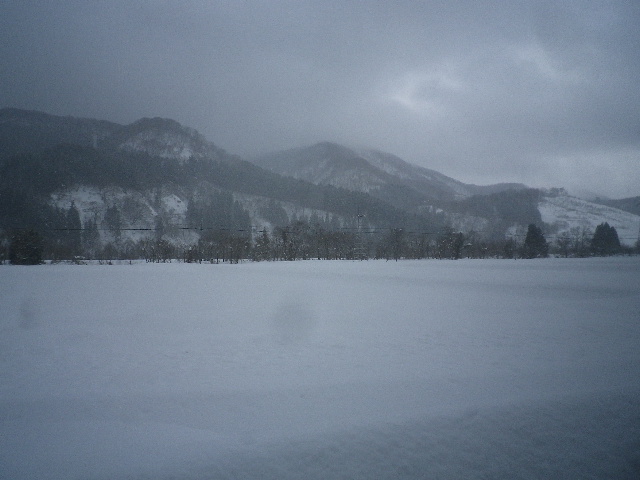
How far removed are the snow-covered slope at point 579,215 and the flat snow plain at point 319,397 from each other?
131m

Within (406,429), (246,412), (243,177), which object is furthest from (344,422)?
(243,177)

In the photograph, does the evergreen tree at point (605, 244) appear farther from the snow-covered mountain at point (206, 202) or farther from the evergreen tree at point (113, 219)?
the evergreen tree at point (113, 219)

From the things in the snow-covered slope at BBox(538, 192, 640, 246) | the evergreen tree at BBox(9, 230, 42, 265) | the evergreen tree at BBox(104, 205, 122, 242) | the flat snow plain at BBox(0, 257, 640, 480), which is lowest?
the flat snow plain at BBox(0, 257, 640, 480)

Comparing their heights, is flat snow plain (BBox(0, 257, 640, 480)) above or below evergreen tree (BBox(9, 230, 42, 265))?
below

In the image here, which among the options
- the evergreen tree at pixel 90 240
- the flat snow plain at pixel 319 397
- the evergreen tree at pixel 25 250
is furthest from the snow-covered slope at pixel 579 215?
the evergreen tree at pixel 90 240

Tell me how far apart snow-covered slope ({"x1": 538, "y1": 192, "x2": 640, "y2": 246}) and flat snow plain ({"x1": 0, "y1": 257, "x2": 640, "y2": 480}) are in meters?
131

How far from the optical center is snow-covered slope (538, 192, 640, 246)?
119688 millimetres

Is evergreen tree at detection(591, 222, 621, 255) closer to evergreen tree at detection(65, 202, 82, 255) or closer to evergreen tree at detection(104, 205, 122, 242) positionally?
evergreen tree at detection(65, 202, 82, 255)

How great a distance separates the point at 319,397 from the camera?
17.3 ft

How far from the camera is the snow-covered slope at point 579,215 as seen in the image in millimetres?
119688

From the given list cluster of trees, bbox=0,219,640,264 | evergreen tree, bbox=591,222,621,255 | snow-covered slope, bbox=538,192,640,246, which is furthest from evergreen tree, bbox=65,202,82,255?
snow-covered slope, bbox=538,192,640,246

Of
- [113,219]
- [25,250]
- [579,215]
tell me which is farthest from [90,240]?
[579,215]

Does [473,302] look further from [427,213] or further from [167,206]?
[427,213]

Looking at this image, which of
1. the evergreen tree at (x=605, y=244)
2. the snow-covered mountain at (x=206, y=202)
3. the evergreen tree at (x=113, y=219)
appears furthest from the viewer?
the snow-covered mountain at (x=206, y=202)
